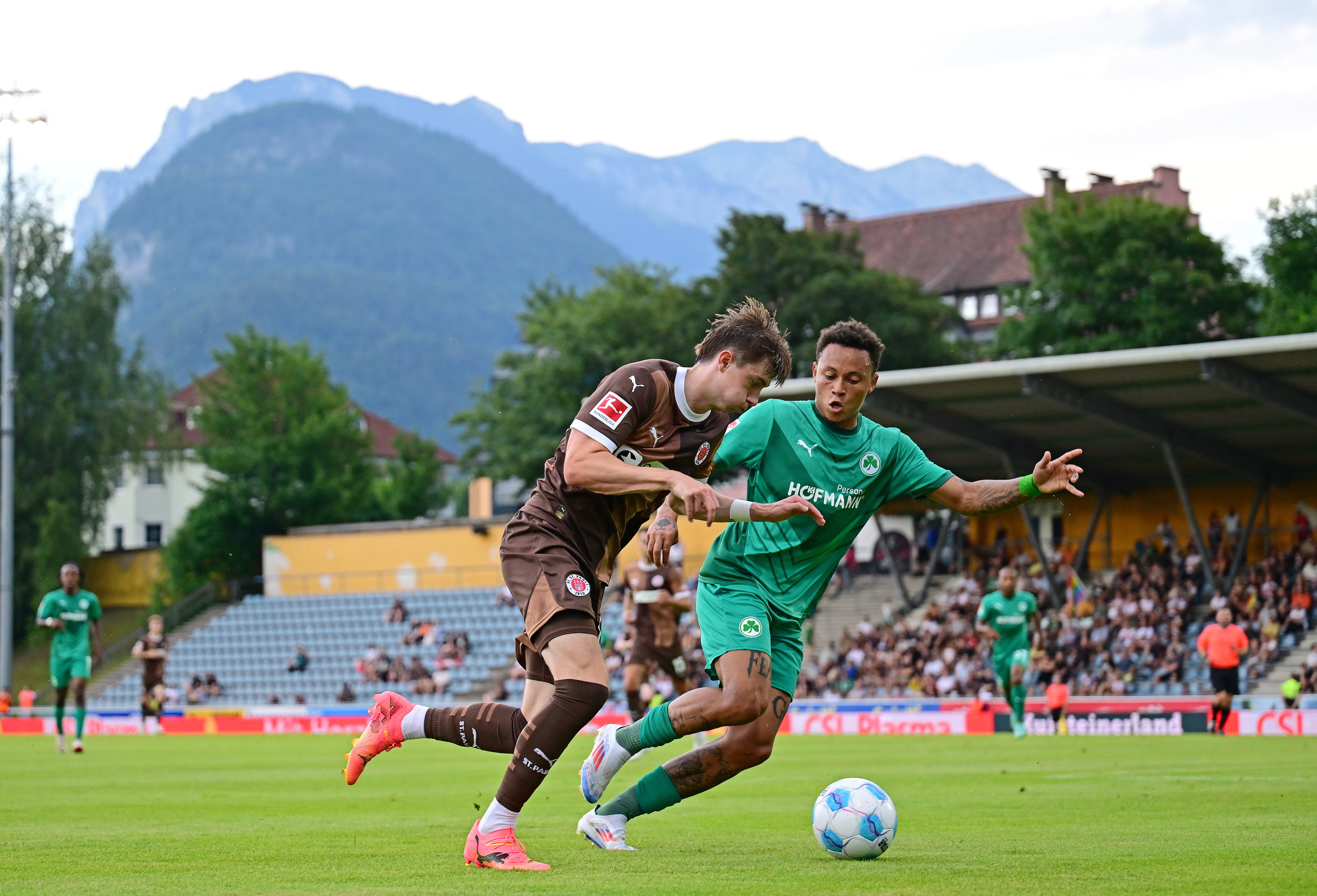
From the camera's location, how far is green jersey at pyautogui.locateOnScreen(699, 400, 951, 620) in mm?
6980

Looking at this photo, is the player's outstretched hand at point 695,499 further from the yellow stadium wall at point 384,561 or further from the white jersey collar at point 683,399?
the yellow stadium wall at point 384,561

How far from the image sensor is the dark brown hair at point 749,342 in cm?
648

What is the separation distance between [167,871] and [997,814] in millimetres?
4959

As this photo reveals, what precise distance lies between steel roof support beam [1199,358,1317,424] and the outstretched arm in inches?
818

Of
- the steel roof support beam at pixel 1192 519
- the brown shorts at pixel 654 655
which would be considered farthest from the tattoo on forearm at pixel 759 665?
the steel roof support beam at pixel 1192 519

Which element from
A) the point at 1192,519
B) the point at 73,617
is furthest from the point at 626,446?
the point at 1192,519

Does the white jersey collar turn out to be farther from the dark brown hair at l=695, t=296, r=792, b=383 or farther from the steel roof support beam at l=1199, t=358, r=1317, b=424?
the steel roof support beam at l=1199, t=358, r=1317, b=424

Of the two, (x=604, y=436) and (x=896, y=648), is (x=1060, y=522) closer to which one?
(x=896, y=648)

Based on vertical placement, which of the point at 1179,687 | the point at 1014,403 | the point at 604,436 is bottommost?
the point at 1179,687

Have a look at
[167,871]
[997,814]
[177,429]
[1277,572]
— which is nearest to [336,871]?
[167,871]

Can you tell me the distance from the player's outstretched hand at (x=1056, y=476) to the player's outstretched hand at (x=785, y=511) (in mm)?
1283

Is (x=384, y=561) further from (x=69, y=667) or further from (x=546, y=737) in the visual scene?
(x=546, y=737)

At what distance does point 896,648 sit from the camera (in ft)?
111

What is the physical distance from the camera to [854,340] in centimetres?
695
